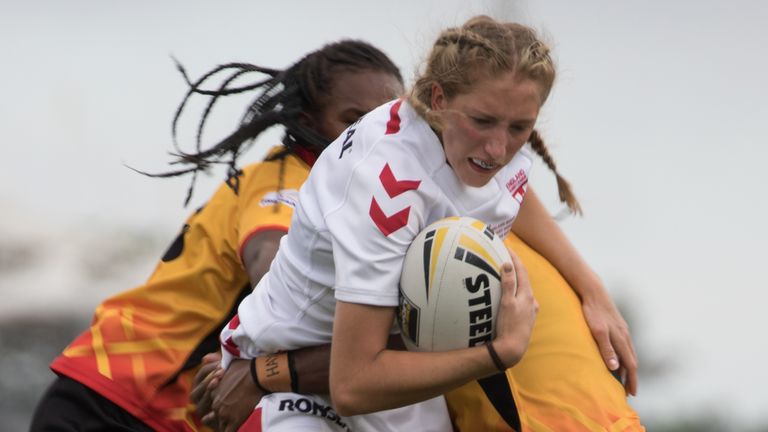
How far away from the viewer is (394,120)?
3520 mm

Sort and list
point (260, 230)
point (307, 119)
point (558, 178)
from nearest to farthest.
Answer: point (558, 178)
point (260, 230)
point (307, 119)

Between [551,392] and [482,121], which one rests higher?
[482,121]

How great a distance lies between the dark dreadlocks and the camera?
471cm

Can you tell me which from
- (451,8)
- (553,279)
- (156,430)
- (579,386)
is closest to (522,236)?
(553,279)

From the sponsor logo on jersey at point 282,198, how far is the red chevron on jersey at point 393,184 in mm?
1195

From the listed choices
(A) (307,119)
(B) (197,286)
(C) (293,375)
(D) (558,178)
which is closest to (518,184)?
(D) (558,178)

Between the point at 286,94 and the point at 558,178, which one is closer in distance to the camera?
the point at 558,178

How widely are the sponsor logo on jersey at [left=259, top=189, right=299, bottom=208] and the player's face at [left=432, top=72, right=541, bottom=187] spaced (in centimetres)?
119

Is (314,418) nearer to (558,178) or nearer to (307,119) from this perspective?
(558,178)

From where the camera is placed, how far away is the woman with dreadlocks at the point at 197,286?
4.70m

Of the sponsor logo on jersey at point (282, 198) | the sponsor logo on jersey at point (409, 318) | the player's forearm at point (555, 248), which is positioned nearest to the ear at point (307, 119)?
the sponsor logo on jersey at point (282, 198)

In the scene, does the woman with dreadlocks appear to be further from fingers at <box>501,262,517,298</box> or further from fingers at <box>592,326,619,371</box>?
fingers at <box>501,262,517,298</box>

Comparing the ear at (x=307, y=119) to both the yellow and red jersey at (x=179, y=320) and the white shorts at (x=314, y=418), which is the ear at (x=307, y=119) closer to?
the yellow and red jersey at (x=179, y=320)

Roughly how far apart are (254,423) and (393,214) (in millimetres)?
859
